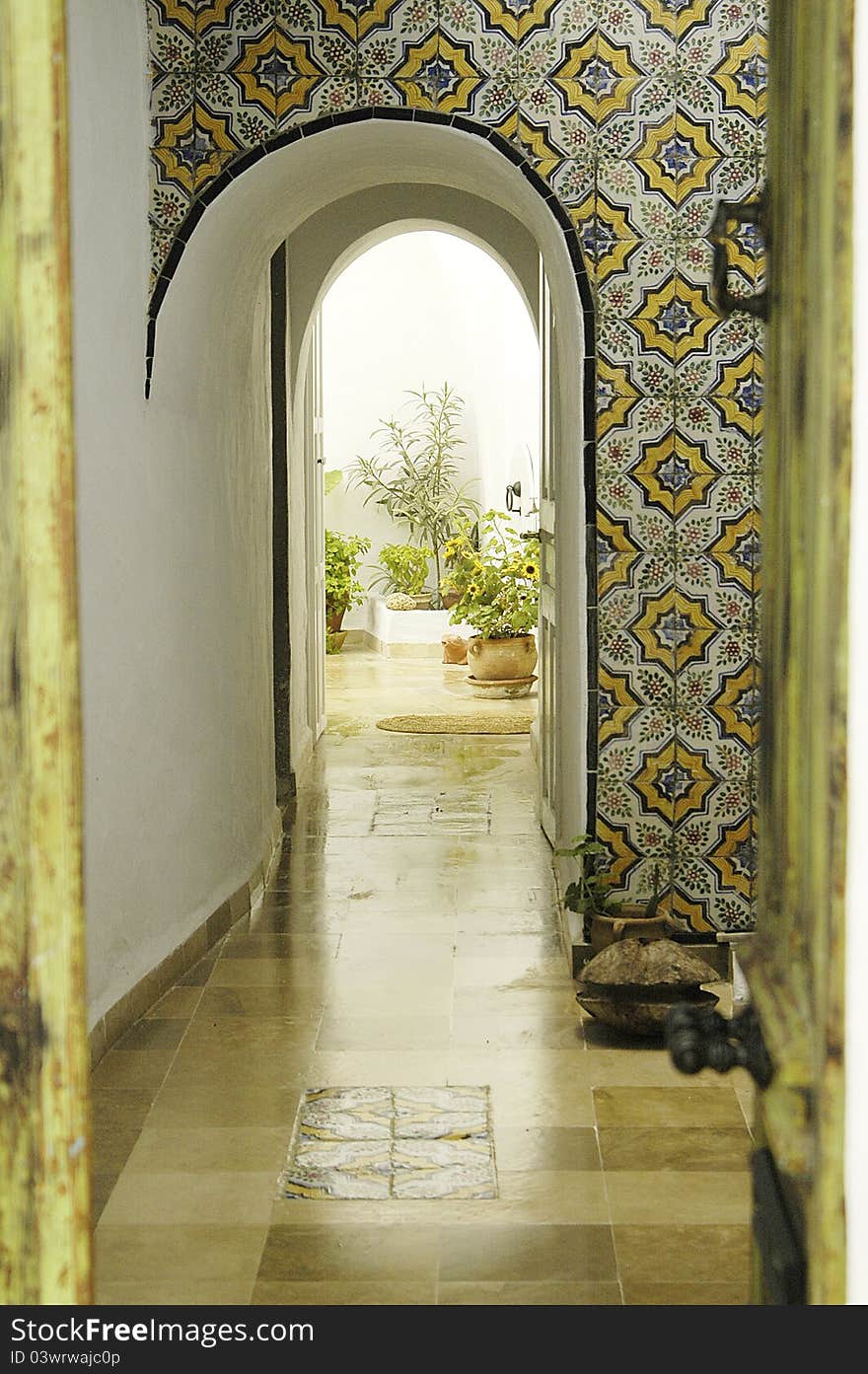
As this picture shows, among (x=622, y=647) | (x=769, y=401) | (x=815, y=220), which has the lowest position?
(x=622, y=647)

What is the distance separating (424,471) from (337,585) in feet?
4.96

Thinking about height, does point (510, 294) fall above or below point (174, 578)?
above

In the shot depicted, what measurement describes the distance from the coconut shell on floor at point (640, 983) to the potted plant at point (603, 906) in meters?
0.26

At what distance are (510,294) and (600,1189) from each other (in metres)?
9.91

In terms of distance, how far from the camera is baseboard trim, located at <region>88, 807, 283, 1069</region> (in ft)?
13.1

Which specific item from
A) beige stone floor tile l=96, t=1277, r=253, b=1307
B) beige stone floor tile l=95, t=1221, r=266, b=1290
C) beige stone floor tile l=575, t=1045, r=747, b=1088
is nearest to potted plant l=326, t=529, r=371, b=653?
beige stone floor tile l=575, t=1045, r=747, b=1088

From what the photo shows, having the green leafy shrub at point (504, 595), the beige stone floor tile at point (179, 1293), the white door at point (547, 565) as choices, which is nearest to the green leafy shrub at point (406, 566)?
the green leafy shrub at point (504, 595)

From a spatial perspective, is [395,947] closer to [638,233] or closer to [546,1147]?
[546,1147]

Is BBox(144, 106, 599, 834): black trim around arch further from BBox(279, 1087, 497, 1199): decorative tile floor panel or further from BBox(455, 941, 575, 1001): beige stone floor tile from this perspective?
BBox(279, 1087, 497, 1199): decorative tile floor panel

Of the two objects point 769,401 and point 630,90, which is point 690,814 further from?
point 769,401

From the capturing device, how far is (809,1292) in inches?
52.4

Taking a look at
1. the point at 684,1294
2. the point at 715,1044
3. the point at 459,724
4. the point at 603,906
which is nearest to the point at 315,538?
the point at 459,724

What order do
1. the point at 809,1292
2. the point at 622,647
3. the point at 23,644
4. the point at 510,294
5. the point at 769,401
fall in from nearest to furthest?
the point at 23,644 → the point at 809,1292 → the point at 769,401 → the point at 622,647 → the point at 510,294
